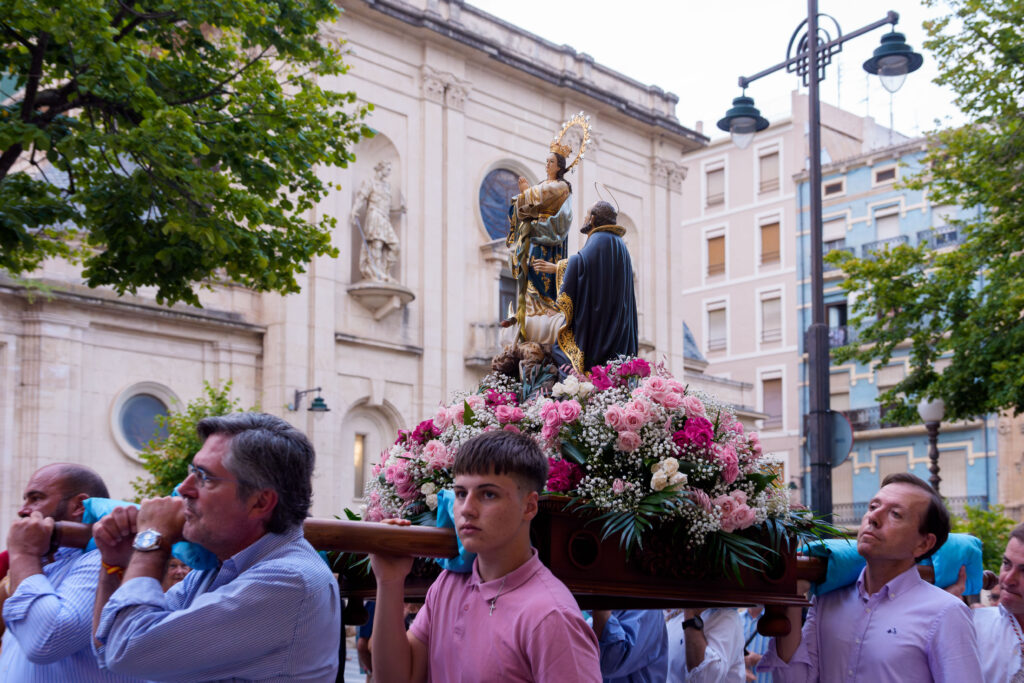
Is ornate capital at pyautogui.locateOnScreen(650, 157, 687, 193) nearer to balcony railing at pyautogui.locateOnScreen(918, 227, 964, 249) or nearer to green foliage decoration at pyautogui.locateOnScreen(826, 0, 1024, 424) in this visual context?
balcony railing at pyautogui.locateOnScreen(918, 227, 964, 249)

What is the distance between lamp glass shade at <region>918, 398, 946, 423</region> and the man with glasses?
16.0m

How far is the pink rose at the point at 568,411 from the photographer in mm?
4402

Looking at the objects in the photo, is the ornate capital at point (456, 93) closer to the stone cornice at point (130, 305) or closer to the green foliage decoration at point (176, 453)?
the stone cornice at point (130, 305)

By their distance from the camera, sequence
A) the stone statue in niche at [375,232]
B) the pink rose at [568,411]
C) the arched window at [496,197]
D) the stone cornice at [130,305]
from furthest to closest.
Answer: the arched window at [496,197]
the stone statue in niche at [375,232]
the stone cornice at [130,305]
the pink rose at [568,411]

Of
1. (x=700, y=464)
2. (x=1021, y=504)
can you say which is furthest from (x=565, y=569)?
(x=1021, y=504)

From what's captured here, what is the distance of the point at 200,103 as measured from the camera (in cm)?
1311

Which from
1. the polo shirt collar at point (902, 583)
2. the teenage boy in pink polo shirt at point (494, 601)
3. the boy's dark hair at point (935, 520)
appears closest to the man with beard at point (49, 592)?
the teenage boy in pink polo shirt at point (494, 601)

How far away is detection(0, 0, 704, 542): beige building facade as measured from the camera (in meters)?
25.0

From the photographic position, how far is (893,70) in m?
14.2

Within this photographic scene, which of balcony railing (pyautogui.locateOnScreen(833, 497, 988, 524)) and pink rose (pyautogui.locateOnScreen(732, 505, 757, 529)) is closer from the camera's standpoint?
pink rose (pyautogui.locateOnScreen(732, 505, 757, 529))

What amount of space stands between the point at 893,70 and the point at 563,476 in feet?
37.6

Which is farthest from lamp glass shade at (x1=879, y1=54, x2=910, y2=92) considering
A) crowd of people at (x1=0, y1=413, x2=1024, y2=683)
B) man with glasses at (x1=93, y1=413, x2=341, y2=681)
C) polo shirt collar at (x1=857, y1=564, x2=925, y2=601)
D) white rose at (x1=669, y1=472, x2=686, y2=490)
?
man with glasses at (x1=93, y1=413, x2=341, y2=681)

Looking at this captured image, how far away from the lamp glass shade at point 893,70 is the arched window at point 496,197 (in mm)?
19536

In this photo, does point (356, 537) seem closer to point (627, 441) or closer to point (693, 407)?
point (627, 441)
